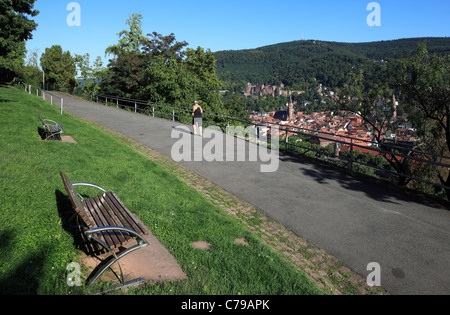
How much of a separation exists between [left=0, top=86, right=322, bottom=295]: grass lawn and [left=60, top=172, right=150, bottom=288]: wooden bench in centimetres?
40

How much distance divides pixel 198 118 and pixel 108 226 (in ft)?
37.4

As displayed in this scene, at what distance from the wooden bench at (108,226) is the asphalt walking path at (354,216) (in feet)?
9.33

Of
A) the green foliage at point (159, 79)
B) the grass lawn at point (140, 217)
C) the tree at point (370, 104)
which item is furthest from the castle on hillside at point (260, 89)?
the grass lawn at point (140, 217)

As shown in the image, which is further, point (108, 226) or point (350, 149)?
point (350, 149)

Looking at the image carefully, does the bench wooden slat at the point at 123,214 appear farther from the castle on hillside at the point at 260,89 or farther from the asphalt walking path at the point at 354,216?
the castle on hillside at the point at 260,89

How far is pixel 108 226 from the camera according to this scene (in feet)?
11.6

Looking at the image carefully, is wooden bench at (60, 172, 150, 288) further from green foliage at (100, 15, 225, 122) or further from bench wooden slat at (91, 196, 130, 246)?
green foliage at (100, 15, 225, 122)

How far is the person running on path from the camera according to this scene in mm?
14559

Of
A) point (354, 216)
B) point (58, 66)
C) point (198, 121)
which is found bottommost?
point (354, 216)

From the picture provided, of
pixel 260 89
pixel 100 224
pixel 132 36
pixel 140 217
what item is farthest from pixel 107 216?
pixel 260 89

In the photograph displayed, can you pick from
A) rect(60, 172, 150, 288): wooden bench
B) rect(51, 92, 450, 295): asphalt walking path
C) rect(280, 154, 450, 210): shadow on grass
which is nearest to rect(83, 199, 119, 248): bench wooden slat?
rect(60, 172, 150, 288): wooden bench

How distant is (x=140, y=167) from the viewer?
8602 millimetres

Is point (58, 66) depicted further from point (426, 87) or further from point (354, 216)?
point (354, 216)
